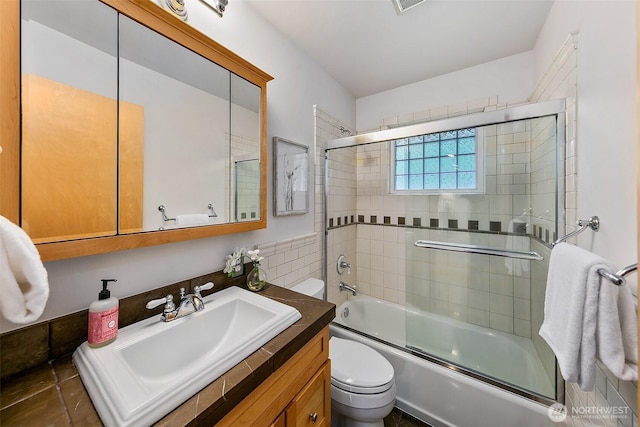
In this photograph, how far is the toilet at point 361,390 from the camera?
48.3 inches

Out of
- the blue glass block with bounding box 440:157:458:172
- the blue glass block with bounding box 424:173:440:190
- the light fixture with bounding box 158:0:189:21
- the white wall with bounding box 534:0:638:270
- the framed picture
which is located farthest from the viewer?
the blue glass block with bounding box 424:173:440:190

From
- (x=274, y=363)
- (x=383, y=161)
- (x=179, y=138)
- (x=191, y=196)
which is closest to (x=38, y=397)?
(x=274, y=363)

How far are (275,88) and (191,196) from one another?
94 centimetres

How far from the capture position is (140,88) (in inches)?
35.8

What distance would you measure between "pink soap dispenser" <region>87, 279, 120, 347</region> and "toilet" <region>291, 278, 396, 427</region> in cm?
110

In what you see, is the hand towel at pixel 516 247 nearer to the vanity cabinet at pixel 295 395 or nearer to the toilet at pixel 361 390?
the toilet at pixel 361 390

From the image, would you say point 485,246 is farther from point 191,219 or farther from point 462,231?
point 191,219

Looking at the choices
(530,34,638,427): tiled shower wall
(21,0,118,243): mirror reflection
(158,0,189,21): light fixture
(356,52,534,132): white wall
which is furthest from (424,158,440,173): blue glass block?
(21,0,118,243): mirror reflection

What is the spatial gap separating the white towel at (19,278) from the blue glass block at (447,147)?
2.32 m

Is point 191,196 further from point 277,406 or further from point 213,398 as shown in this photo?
point 277,406

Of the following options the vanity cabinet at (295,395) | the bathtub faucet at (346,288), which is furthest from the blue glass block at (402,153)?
the vanity cabinet at (295,395)

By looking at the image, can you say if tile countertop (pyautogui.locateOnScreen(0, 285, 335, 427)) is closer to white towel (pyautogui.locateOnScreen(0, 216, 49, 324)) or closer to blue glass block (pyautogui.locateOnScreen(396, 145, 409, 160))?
white towel (pyautogui.locateOnScreen(0, 216, 49, 324))

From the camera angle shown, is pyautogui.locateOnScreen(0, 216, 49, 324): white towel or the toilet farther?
the toilet

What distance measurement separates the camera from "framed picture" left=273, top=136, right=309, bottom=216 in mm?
1550
